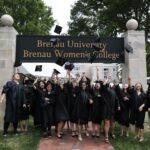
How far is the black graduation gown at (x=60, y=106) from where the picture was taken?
38.7 ft

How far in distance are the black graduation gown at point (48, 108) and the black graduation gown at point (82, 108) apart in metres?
0.70

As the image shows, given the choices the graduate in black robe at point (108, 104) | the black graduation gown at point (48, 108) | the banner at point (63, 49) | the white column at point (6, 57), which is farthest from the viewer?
the banner at point (63, 49)

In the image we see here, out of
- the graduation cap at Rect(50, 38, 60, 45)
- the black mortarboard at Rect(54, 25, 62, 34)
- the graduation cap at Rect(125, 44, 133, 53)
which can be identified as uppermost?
the black mortarboard at Rect(54, 25, 62, 34)

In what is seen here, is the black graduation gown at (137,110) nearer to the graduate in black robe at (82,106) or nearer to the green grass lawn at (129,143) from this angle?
the green grass lawn at (129,143)

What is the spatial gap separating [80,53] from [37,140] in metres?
3.81

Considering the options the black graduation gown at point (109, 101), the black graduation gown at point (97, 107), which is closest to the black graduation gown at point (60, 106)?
the black graduation gown at point (97, 107)

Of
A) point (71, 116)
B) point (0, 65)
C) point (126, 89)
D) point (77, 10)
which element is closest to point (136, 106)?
point (126, 89)

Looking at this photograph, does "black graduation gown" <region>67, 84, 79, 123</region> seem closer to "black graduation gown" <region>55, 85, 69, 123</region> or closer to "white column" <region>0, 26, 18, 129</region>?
"black graduation gown" <region>55, 85, 69, 123</region>

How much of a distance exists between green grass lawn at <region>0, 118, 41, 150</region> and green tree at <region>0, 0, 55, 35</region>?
18.6 meters

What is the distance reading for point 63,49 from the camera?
13.9 metres

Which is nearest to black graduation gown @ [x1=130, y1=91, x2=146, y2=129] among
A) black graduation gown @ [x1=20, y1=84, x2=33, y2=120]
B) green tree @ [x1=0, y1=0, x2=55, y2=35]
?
black graduation gown @ [x1=20, y1=84, x2=33, y2=120]

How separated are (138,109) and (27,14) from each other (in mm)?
20758

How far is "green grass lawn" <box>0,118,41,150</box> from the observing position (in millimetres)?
10719

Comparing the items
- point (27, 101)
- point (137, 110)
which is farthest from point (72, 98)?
point (137, 110)
